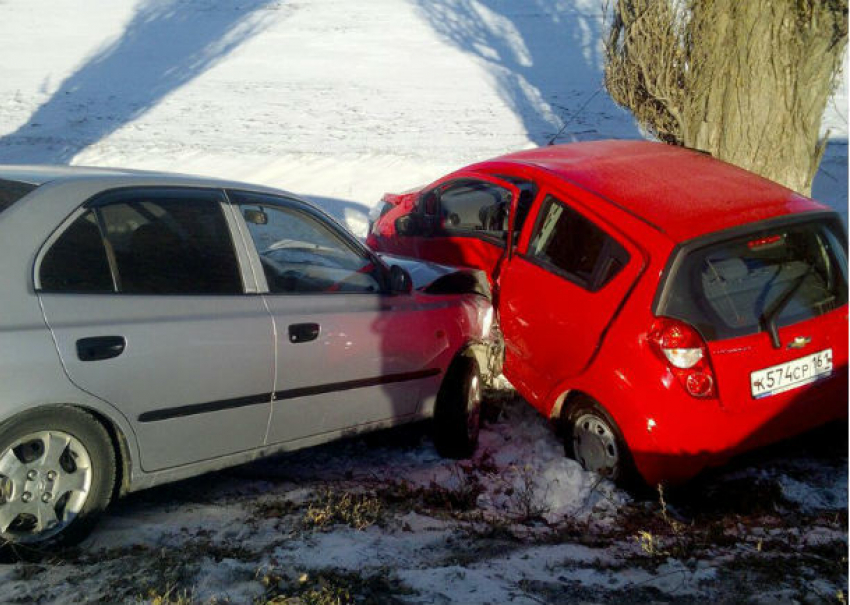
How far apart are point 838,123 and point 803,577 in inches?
584

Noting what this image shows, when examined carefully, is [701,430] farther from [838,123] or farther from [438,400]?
[838,123]

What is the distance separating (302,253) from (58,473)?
1.80 m

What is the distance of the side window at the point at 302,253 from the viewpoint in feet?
14.8

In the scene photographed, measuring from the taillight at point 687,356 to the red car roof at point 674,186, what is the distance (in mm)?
471

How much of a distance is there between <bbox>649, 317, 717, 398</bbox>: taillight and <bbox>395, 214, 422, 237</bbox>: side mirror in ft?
8.59

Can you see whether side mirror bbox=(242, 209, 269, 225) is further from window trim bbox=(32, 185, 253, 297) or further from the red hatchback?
the red hatchback

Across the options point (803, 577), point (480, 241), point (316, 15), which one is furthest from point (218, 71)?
point (803, 577)

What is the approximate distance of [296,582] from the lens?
3.45 m

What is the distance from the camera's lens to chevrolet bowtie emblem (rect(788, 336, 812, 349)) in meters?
4.64

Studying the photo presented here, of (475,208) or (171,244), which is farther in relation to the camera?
(475,208)

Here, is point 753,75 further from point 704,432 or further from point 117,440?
point 117,440

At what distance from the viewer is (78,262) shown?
3.76 m

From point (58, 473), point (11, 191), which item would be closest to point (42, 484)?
point (58, 473)

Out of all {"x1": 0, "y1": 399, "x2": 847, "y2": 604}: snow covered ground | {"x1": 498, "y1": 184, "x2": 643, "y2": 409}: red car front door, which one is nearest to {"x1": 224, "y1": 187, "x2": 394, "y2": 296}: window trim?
{"x1": 498, "y1": 184, "x2": 643, "y2": 409}: red car front door
